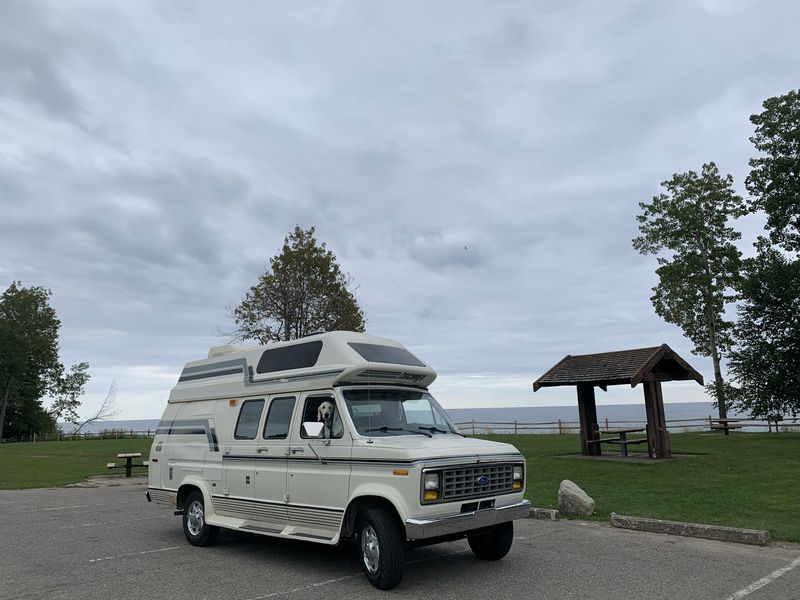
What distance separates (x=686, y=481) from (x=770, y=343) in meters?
19.1

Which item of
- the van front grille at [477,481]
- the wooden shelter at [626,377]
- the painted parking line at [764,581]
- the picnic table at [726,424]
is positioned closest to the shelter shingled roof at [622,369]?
the wooden shelter at [626,377]

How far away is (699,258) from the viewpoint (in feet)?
123

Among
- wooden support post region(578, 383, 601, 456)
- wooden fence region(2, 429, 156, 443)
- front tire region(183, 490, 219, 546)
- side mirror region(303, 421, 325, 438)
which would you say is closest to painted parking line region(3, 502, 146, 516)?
front tire region(183, 490, 219, 546)

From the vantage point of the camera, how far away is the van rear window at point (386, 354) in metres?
8.11

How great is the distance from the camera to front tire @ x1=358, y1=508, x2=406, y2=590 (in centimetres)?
642

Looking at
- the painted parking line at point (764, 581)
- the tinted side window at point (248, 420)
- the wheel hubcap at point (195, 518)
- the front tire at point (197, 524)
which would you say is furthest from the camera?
the wheel hubcap at point (195, 518)

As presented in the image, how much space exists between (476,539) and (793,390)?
26.6 m

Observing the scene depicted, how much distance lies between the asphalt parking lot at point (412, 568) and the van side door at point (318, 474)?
628mm

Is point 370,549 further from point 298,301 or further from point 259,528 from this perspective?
point 298,301

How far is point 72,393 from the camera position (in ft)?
227

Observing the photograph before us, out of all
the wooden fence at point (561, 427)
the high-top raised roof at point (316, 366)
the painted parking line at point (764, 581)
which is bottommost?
the painted parking line at point (764, 581)

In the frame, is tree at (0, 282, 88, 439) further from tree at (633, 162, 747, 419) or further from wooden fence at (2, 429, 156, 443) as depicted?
tree at (633, 162, 747, 419)

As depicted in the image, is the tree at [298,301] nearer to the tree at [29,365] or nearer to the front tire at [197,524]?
the front tire at [197,524]

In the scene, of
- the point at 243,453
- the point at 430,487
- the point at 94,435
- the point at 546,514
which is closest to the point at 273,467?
the point at 243,453
